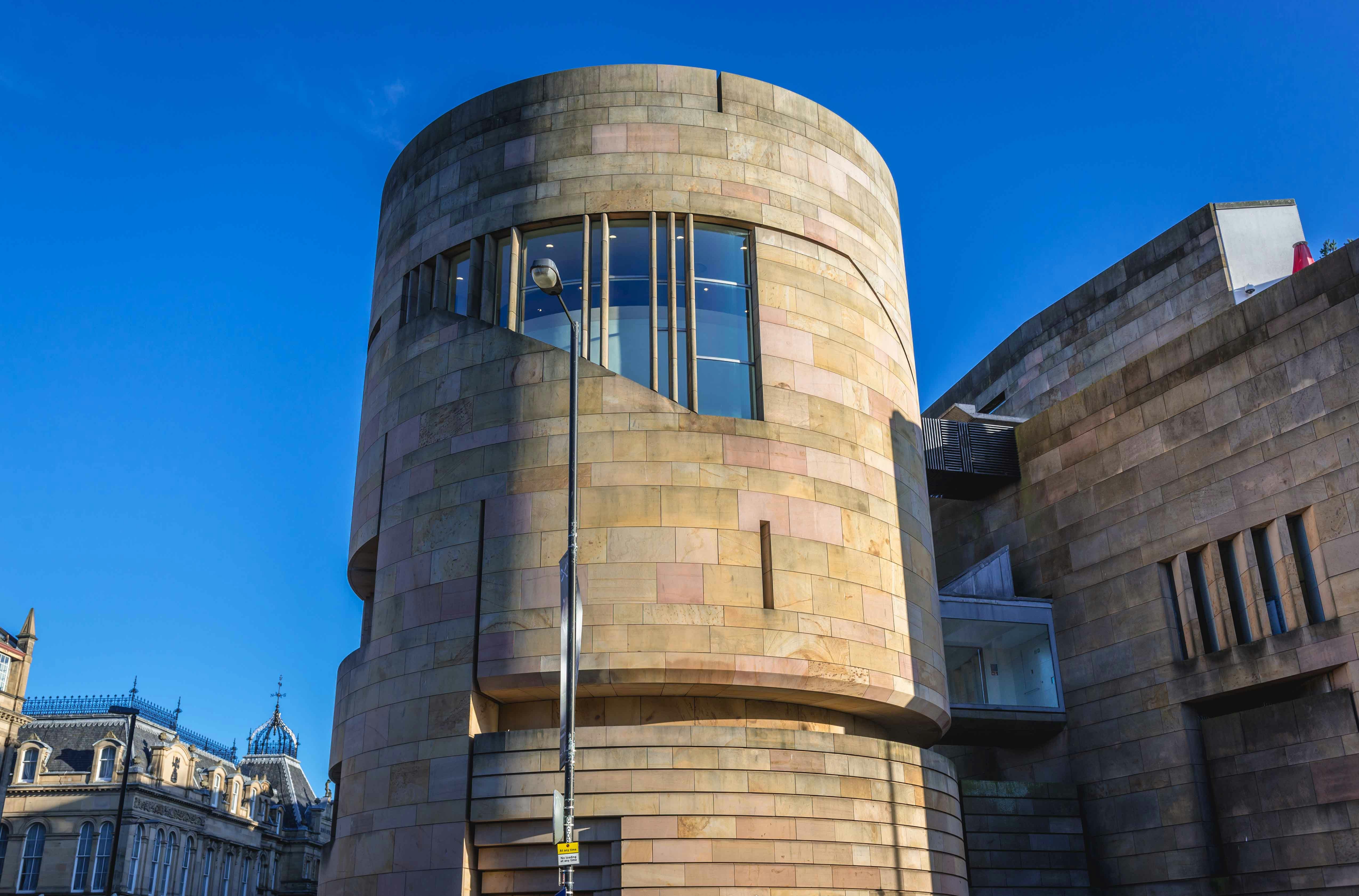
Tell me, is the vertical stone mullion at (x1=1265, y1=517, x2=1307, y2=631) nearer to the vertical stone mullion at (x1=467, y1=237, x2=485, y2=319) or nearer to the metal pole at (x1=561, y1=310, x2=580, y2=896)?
the metal pole at (x1=561, y1=310, x2=580, y2=896)

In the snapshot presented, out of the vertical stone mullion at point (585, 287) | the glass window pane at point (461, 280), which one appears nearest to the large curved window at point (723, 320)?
the vertical stone mullion at point (585, 287)

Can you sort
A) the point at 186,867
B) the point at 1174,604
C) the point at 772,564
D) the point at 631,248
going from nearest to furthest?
the point at 772,564
the point at 631,248
the point at 1174,604
the point at 186,867

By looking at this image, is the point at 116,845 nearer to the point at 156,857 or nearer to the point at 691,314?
the point at 156,857

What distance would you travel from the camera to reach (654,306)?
25.5 metres

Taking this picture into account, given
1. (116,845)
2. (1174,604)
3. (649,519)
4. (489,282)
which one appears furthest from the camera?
(116,845)

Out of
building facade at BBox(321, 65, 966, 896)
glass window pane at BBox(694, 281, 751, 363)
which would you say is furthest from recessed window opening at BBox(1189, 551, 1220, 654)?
glass window pane at BBox(694, 281, 751, 363)

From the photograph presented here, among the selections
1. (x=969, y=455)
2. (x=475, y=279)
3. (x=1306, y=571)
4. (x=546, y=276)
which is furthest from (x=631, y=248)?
(x=1306, y=571)

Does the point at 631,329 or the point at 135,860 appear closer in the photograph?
the point at 631,329

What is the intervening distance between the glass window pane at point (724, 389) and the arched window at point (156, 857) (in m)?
71.6

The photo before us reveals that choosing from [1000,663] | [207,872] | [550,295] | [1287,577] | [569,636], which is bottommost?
[207,872]

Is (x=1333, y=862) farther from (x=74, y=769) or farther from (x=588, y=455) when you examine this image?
(x=74, y=769)

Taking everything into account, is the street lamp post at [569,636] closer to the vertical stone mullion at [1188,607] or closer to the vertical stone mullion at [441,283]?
the vertical stone mullion at [441,283]

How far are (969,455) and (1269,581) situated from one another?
35.0 ft

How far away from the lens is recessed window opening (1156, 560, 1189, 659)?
3023 cm
